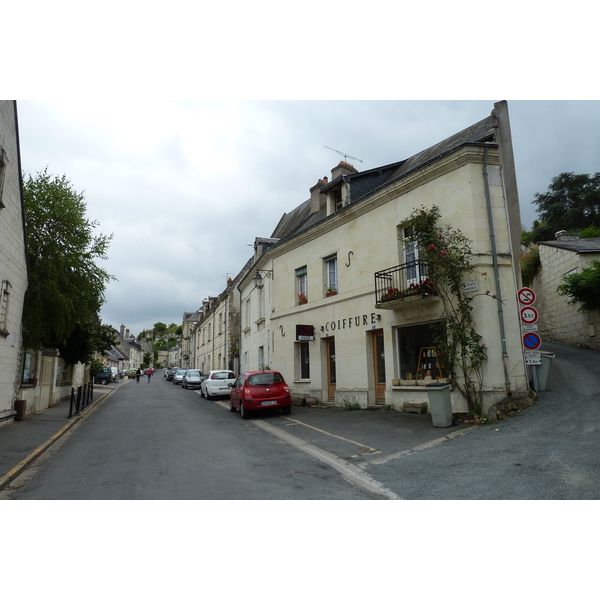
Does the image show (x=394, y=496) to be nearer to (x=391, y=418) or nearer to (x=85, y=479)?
(x=85, y=479)

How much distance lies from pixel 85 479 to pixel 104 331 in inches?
785

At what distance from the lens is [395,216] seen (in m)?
12.6

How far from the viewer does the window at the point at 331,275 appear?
1520 centimetres

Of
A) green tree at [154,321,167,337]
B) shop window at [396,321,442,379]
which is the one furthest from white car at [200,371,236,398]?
green tree at [154,321,167,337]

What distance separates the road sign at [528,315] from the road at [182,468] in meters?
5.65

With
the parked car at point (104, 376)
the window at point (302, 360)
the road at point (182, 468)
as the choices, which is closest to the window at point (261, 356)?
the window at point (302, 360)

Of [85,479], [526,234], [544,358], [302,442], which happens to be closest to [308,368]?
[302,442]

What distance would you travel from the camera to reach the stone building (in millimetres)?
16844

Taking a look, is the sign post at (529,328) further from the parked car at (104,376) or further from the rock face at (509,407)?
the parked car at (104,376)

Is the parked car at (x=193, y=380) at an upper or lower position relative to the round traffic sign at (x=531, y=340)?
lower

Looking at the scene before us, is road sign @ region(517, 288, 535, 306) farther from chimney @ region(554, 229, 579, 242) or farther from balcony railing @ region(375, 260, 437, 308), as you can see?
chimney @ region(554, 229, 579, 242)

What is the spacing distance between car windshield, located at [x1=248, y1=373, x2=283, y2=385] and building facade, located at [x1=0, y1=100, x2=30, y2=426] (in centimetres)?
663

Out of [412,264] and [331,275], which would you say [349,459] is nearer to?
[412,264]

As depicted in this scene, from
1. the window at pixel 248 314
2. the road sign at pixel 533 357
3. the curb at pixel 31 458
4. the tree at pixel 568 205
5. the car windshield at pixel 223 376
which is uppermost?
the tree at pixel 568 205
